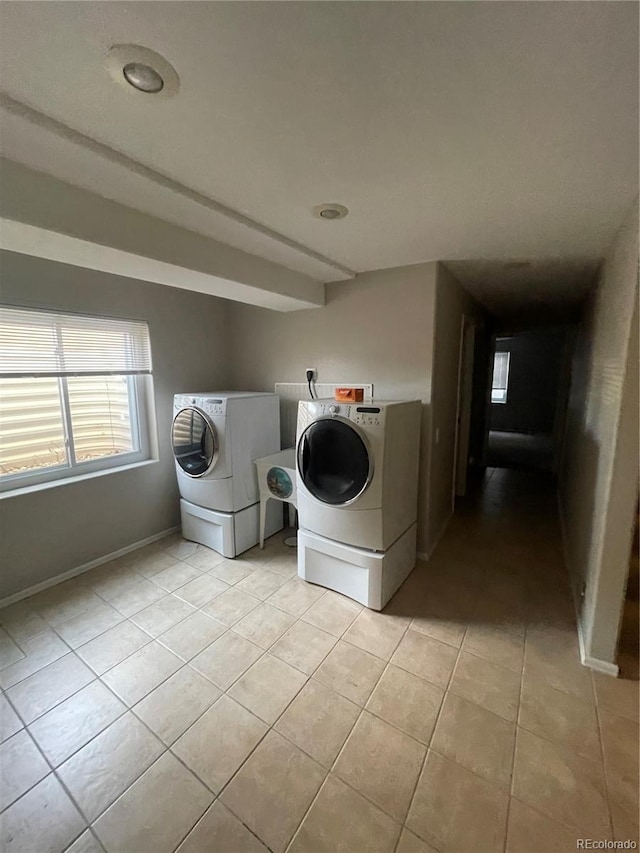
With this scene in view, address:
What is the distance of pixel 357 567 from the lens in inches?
84.9

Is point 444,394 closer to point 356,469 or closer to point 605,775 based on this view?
point 356,469

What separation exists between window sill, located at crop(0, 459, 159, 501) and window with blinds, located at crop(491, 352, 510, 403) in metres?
7.77

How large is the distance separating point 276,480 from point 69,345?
173cm

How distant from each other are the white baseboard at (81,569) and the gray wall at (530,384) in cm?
758

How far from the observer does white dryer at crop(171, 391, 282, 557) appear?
2609 millimetres

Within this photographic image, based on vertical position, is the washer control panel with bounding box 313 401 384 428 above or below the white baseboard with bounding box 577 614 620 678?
above

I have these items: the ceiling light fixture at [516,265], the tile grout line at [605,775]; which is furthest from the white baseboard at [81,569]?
the ceiling light fixture at [516,265]

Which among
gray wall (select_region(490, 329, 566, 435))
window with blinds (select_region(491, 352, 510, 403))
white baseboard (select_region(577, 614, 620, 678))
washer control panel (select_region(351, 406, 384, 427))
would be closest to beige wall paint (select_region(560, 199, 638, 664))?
white baseboard (select_region(577, 614, 620, 678))

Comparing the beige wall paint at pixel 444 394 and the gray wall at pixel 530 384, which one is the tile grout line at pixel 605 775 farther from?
the gray wall at pixel 530 384

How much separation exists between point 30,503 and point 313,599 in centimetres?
192

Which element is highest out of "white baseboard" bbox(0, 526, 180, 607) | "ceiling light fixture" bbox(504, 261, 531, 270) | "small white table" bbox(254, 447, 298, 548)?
"ceiling light fixture" bbox(504, 261, 531, 270)

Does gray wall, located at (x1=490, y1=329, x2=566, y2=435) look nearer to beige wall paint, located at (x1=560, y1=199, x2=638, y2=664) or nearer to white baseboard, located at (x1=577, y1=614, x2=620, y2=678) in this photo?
beige wall paint, located at (x1=560, y1=199, x2=638, y2=664)

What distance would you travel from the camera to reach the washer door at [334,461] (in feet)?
6.75

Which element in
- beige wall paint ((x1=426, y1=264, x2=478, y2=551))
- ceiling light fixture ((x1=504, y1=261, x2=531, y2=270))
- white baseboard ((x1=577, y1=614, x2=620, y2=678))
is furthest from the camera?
beige wall paint ((x1=426, y1=264, x2=478, y2=551))
